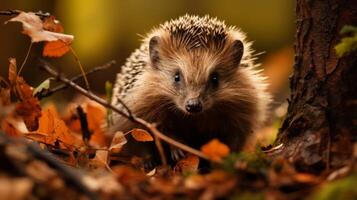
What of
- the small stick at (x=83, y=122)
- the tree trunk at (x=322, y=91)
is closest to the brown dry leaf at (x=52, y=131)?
the small stick at (x=83, y=122)

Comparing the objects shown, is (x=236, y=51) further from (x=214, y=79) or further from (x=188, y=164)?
(x=188, y=164)

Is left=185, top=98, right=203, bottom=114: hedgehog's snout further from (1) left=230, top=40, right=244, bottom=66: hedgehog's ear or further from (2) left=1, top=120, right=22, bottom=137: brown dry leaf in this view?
(2) left=1, top=120, right=22, bottom=137: brown dry leaf

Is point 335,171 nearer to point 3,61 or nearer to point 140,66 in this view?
point 140,66

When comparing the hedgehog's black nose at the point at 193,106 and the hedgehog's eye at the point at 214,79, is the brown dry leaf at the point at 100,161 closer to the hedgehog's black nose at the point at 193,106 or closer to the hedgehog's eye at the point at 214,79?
the hedgehog's black nose at the point at 193,106

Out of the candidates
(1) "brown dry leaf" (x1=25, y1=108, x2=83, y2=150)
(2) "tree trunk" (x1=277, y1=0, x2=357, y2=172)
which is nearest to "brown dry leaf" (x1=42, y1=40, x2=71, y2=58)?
(1) "brown dry leaf" (x1=25, y1=108, x2=83, y2=150)

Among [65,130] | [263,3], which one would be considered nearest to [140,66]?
[65,130]

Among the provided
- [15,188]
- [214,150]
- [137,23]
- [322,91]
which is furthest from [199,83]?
[137,23]
